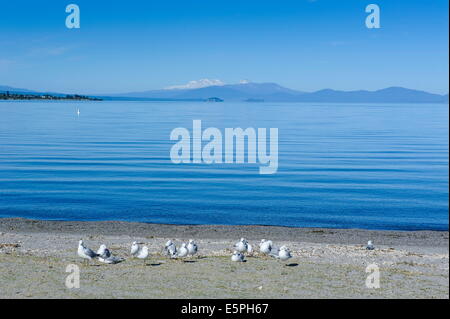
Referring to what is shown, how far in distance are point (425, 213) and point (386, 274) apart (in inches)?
661

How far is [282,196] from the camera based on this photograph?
130 feet

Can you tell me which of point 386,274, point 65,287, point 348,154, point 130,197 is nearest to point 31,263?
point 65,287

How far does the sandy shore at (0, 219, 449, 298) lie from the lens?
53.7 feet

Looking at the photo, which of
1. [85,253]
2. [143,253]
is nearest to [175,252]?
[143,253]

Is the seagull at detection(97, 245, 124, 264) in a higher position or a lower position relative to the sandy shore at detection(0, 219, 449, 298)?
higher

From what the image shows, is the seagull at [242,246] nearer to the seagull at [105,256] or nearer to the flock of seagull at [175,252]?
the flock of seagull at [175,252]

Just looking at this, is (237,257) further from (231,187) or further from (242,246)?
(231,187)

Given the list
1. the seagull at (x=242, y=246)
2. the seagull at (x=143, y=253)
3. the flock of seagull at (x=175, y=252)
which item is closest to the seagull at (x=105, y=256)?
the flock of seagull at (x=175, y=252)

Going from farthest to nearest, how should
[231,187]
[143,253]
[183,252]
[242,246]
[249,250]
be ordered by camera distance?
[231,187], [249,250], [242,246], [183,252], [143,253]

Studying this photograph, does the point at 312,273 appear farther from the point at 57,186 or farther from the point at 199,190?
the point at 57,186

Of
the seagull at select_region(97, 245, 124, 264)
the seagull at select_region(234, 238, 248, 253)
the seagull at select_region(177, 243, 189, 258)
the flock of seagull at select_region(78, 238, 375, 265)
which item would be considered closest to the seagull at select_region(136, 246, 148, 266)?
the flock of seagull at select_region(78, 238, 375, 265)

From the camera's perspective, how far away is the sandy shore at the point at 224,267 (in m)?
16.4

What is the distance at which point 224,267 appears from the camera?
1927 cm

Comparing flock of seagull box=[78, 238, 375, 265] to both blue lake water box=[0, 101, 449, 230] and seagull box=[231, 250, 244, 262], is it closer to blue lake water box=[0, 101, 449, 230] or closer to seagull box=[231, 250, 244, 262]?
seagull box=[231, 250, 244, 262]
